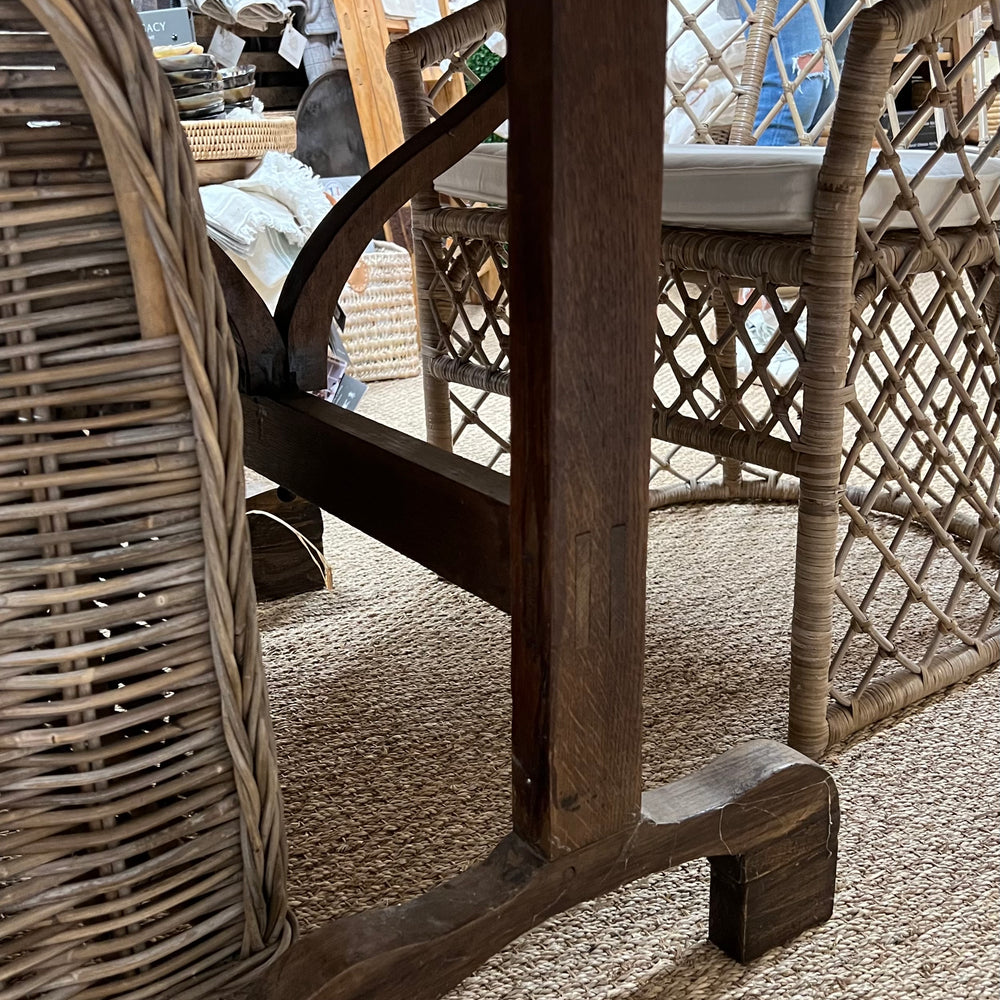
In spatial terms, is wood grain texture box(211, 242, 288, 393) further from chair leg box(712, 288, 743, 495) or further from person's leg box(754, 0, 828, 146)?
person's leg box(754, 0, 828, 146)

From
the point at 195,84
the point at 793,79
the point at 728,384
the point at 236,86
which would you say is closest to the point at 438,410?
the point at 728,384

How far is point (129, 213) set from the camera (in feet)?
1.74

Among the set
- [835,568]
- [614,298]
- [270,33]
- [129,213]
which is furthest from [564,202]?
[270,33]

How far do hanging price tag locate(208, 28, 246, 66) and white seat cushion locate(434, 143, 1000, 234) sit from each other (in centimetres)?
197

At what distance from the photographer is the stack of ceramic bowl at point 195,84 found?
6.53 feet

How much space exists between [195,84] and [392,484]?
145 cm

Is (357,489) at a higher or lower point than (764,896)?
higher

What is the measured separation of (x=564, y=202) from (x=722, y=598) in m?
0.89

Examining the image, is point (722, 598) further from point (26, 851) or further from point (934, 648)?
point (26, 851)

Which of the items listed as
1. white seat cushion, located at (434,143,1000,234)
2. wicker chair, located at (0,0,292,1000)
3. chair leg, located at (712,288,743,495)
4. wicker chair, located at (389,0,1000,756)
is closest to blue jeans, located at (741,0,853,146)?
chair leg, located at (712,288,743,495)

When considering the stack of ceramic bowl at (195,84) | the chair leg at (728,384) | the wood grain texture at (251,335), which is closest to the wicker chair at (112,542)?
the wood grain texture at (251,335)

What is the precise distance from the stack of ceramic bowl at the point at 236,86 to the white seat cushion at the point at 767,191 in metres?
1.34

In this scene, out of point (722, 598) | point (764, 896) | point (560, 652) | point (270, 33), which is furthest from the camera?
point (270, 33)

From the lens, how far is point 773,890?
30.6 inches
